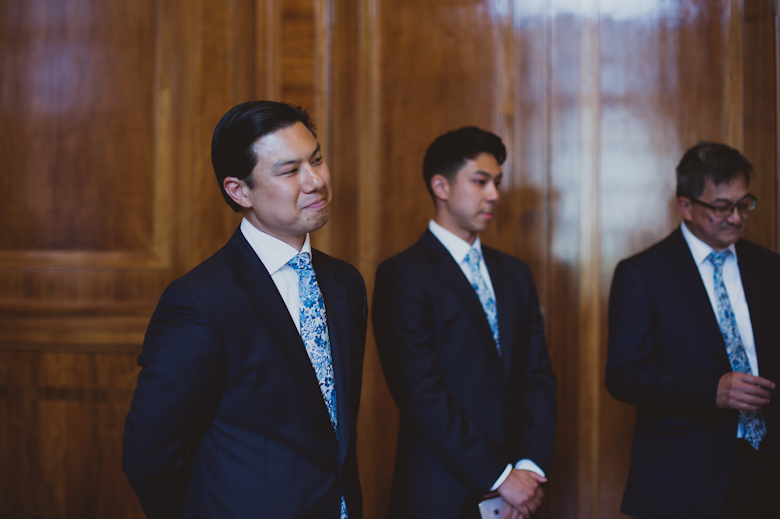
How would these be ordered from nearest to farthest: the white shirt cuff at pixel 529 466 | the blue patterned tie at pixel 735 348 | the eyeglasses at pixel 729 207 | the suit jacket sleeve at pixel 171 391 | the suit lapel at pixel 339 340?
the suit jacket sleeve at pixel 171 391 < the suit lapel at pixel 339 340 < the white shirt cuff at pixel 529 466 < the blue patterned tie at pixel 735 348 < the eyeglasses at pixel 729 207

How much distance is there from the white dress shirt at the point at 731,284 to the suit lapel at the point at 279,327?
150 cm

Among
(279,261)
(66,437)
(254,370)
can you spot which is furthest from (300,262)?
(66,437)

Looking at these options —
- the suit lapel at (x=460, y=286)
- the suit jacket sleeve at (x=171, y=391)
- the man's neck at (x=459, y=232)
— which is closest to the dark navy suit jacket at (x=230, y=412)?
the suit jacket sleeve at (x=171, y=391)

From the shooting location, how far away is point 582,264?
2.91 m

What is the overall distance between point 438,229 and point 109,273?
5.77 feet

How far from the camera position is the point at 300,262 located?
1.51m

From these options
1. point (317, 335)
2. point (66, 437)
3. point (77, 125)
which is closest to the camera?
point (317, 335)

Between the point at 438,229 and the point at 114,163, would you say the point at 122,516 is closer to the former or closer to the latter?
the point at 114,163

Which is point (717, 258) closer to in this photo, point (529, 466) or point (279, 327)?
point (529, 466)

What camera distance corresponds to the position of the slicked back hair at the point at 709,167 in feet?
7.05

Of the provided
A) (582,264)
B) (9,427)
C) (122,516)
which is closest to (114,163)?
(9,427)

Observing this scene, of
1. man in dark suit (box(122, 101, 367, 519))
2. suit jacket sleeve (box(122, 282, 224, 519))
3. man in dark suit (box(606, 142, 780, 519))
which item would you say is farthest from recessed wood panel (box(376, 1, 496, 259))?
suit jacket sleeve (box(122, 282, 224, 519))

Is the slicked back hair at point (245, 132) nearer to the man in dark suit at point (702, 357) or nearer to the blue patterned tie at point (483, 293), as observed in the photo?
the blue patterned tie at point (483, 293)

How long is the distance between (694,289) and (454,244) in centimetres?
87
